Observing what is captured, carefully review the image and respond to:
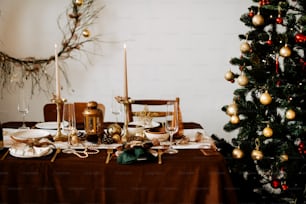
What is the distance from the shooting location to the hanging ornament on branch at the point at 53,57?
10.6 ft

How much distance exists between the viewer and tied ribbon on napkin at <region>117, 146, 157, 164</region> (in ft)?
5.45

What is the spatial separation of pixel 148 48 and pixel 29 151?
1796 millimetres

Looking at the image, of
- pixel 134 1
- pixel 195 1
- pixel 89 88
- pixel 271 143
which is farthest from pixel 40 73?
pixel 271 143

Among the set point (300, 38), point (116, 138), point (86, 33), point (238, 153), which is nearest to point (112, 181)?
point (116, 138)

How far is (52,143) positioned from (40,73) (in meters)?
1.51

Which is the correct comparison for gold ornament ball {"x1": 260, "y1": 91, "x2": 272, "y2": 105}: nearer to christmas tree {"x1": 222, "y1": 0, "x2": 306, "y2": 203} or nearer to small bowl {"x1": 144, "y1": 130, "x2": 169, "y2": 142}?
christmas tree {"x1": 222, "y1": 0, "x2": 306, "y2": 203}

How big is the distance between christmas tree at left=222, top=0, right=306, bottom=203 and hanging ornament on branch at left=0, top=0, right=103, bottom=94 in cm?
153

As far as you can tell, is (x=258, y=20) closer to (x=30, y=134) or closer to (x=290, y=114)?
(x=290, y=114)

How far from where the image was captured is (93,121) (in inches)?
77.8

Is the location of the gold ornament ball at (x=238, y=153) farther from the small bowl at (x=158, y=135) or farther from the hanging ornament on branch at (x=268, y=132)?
the small bowl at (x=158, y=135)

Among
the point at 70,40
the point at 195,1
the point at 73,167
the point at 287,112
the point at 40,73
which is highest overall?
the point at 195,1

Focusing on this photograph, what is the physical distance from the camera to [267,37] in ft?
6.58

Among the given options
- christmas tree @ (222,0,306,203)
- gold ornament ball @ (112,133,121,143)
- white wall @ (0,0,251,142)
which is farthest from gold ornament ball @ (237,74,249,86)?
white wall @ (0,0,251,142)

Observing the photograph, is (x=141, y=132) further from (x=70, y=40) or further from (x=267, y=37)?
(x=70, y=40)
